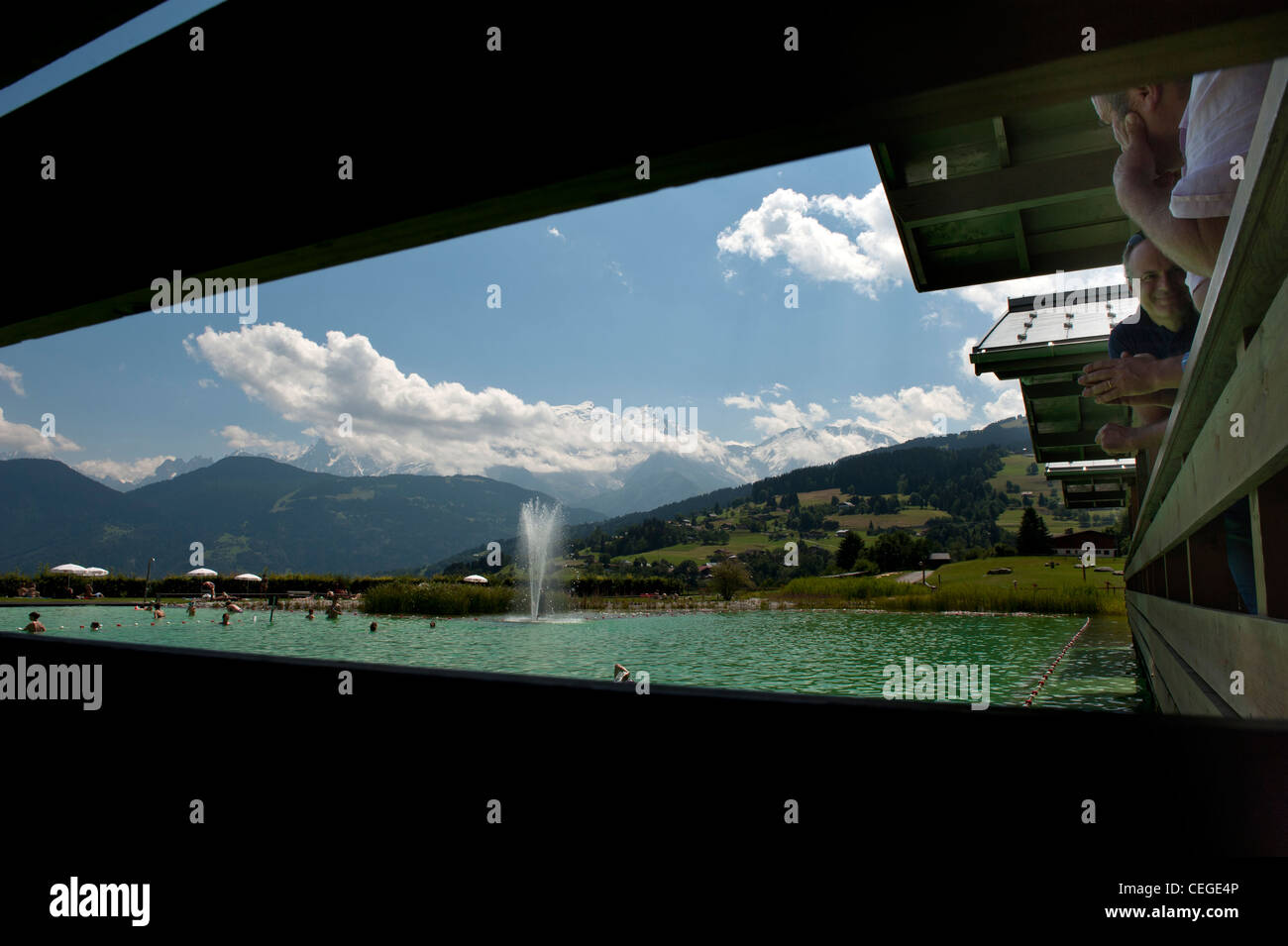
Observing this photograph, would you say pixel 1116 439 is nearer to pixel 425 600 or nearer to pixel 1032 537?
pixel 425 600

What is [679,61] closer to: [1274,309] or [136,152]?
[1274,309]

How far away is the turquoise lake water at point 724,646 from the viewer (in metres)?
12.9

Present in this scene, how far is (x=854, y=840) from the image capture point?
19.7 inches

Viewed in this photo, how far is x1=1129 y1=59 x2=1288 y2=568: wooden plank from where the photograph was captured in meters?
0.69

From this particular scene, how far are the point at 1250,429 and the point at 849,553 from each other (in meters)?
84.0

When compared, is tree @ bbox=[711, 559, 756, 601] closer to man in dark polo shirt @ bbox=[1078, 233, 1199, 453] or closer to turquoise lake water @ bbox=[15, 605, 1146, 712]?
turquoise lake water @ bbox=[15, 605, 1146, 712]

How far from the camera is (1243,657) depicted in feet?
3.56

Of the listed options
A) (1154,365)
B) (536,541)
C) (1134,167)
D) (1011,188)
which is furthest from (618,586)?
(1134,167)

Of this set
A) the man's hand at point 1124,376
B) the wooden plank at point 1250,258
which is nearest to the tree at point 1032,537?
the man's hand at point 1124,376

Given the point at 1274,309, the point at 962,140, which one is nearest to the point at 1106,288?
the point at 962,140

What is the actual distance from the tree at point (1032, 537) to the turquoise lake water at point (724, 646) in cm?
5671

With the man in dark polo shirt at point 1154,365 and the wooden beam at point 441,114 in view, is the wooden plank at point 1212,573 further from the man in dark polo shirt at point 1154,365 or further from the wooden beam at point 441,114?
the wooden beam at point 441,114

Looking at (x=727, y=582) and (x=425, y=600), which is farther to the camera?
(x=727, y=582)

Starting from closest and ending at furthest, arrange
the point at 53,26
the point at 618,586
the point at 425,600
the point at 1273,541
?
1. the point at 1273,541
2. the point at 53,26
3. the point at 425,600
4. the point at 618,586
